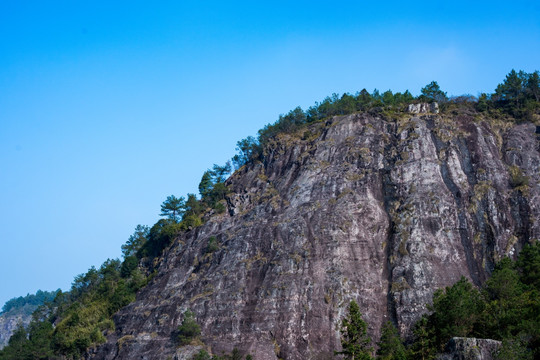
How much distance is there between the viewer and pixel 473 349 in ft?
145

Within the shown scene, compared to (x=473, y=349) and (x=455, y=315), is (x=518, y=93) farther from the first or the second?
(x=473, y=349)

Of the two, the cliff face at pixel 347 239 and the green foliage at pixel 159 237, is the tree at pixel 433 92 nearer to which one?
the cliff face at pixel 347 239

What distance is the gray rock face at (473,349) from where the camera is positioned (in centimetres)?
4381

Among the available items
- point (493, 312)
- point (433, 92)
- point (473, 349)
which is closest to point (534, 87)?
point (433, 92)

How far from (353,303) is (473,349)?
12485 millimetres

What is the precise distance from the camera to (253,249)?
75125 mm

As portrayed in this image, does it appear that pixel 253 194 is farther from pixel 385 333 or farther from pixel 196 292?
pixel 385 333

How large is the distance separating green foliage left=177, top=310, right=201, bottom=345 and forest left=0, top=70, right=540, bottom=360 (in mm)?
122

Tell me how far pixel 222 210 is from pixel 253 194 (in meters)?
5.73

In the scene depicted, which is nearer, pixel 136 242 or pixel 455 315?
pixel 455 315

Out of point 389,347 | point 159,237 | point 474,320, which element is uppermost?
point 159,237

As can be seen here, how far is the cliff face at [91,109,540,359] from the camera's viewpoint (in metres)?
64.2

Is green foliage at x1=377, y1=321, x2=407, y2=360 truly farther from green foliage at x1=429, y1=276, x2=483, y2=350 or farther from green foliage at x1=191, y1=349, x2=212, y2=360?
green foliage at x1=191, y1=349, x2=212, y2=360

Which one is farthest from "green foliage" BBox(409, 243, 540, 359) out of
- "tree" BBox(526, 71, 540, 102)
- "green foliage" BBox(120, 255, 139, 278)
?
"green foliage" BBox(120, 255, 139, 278)
